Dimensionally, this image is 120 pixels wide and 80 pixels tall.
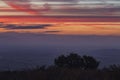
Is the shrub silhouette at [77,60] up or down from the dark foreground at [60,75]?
down

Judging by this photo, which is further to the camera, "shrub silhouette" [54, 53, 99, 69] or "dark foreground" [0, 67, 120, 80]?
"shrub silhouette" [54, 53, 99, 69]

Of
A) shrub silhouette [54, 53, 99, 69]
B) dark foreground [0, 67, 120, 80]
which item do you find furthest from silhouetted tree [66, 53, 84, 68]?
dark foreground [0, 67, 120, 80]

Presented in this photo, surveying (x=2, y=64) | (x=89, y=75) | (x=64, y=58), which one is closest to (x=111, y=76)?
(x=89, y=75)

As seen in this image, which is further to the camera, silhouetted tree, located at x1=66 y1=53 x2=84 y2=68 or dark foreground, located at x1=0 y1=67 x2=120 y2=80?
silhouetted tree, located at x1=66 y1=53 x2=84 y2=68

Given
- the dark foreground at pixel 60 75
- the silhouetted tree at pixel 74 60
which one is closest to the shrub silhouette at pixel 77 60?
the silhouetted tree at pixel 74 60

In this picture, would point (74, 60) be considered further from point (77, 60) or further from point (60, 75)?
point (60, 75)

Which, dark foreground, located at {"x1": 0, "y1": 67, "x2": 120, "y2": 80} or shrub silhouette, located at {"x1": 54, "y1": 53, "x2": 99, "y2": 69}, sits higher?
dark foreground, located at {"x1": 0, "y1": 67, "x2": 120, "y2": 80}

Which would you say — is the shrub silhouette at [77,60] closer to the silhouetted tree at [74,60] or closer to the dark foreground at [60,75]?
the silhouetted tree at [74,60]

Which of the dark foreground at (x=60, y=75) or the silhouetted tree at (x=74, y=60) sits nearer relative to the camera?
the dark foreground at (x=60, y=75)

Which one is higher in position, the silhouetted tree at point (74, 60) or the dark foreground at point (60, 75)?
the dark foreground at point (60, 75)

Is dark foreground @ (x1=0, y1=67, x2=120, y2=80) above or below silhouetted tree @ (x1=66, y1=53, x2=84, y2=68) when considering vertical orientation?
above

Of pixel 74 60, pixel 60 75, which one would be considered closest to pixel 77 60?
pixel 74 60

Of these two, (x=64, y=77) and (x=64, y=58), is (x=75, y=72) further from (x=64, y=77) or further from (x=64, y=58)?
(x=64, y=58)

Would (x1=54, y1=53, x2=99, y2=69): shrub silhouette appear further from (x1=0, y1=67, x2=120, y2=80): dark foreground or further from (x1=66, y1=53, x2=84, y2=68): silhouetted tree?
(x1=0, y1=67, x2=120, y2=80): dark foreground
